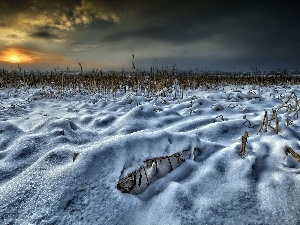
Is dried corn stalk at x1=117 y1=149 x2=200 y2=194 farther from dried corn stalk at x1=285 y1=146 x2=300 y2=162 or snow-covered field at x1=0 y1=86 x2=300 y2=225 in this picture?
dried corn stalk at x1=285 y1=146 x2=300 y2=162

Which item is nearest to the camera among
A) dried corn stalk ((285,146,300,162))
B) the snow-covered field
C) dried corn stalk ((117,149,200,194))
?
the snow-covered field

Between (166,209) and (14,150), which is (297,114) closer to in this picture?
(166,209)

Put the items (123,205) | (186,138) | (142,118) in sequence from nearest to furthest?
(123,205)
(186,138)
(142,118)

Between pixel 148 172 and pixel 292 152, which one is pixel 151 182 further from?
pixel 292 152

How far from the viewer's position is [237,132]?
2541mm

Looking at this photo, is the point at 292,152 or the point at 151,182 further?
the point at 292,152

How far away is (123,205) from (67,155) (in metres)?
0.63

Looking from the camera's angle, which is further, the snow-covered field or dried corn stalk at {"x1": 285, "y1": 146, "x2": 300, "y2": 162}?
dried corn stalk at {"x1": 285, "y1": 146, "x2": 300, "y2": 162}

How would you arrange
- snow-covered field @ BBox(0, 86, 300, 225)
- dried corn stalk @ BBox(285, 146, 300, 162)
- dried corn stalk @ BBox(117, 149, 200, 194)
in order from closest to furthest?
snow-covered field @ BBox(0, 86, 300, 225) < dried corn stalk @ BBox(117, 149, 200, 194) < dried corn stalk @ BBox(285, 146, 300, 162)

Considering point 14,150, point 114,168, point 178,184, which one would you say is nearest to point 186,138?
point 178,184

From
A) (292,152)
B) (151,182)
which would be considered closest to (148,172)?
(151,182)

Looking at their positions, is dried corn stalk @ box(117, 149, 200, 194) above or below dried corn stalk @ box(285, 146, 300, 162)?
below

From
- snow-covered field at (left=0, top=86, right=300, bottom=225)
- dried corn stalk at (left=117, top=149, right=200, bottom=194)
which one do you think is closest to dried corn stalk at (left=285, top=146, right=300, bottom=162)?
snow-covered field at (left=0, top=86, right=300, bottom=225)

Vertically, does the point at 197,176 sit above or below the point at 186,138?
below
